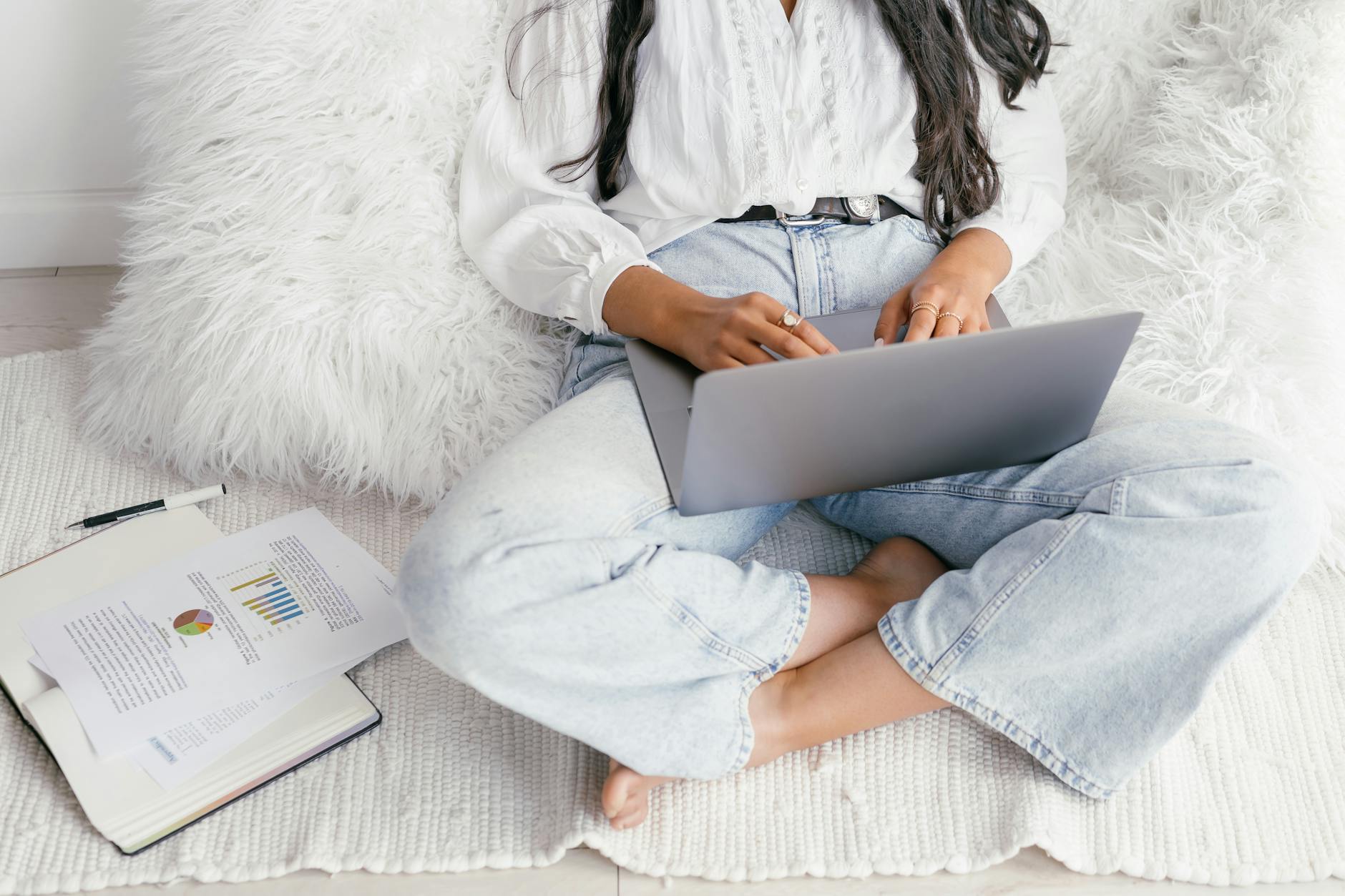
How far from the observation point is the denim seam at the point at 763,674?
86cm

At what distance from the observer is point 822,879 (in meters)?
0.85

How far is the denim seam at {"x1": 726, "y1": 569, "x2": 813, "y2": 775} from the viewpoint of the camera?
0.86m

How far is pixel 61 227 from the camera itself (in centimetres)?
157

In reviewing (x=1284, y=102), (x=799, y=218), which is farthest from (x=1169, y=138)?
(x=799, y=218)

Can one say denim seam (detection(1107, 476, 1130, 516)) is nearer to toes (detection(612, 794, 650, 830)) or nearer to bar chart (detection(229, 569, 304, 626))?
toes (detection(612, 794, 650, 830))

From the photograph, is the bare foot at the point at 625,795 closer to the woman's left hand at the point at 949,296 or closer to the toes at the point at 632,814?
the toes at the point at 632,814

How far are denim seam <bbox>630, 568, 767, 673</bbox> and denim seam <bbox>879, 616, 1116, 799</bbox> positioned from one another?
0.41 feet

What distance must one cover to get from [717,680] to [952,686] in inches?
8.2

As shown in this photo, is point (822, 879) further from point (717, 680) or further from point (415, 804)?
point (415, 804)

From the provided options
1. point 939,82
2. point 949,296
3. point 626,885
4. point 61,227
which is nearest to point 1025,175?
point 939,82

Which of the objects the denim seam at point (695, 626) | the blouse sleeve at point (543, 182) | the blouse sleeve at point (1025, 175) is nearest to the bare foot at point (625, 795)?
the denim seam at point (695, 626)

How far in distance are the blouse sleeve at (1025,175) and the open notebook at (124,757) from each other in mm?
845

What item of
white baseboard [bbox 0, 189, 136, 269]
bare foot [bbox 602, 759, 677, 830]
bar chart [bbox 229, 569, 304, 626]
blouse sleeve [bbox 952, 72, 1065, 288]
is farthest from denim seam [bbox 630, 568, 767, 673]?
white baseboard [bbox 0, 189, 136, 269]

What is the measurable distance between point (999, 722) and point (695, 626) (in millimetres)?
292
